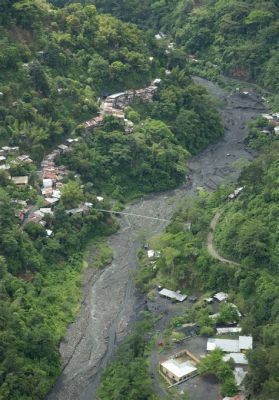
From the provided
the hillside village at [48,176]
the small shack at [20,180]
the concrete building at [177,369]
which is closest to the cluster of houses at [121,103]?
the hillside village at [48,176]

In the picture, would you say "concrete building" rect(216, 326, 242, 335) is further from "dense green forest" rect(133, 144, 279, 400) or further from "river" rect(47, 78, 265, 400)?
"river" rect(47, 78, 265, 400)

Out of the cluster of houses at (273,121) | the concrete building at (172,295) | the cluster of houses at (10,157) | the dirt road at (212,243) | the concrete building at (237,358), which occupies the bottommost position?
the cluster of houses at (273,121)

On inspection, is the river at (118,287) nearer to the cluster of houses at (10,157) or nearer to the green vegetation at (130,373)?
the green vegetation at (130,373)

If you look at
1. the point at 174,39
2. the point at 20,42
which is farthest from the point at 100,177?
the point at 174,39

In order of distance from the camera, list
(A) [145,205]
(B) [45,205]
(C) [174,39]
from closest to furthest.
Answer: (B) [45,205], (A) [145,205], (C) [174,39]

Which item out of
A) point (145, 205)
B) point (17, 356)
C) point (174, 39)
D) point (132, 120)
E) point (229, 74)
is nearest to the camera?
point (17, 356)

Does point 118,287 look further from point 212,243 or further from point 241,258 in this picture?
point 241,258

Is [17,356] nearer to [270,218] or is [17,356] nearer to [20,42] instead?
[270,218]
